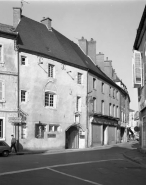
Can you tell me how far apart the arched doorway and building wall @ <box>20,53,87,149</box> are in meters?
0.79

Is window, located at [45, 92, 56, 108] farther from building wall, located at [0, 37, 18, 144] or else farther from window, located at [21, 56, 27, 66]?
building wall, located at [0, 37, 18, 144]

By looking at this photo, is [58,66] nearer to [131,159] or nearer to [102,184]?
[131,159]

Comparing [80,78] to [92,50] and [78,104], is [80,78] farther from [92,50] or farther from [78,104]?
[92,50]

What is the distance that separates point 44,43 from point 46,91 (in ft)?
18.3

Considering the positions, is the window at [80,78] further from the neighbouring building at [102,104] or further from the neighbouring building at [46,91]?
the neighbouring building at [102,104]

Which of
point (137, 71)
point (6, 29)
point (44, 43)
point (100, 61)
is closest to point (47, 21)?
point (44, 43)

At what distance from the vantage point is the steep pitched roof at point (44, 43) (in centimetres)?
2797

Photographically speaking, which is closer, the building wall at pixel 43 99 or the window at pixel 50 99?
the building wall at pixel 43 99

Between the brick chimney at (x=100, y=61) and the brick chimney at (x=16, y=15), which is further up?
the brick chimney at (x=16, y=15)

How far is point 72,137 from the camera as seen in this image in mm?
32250

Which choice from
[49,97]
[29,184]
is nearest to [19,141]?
[49,97]

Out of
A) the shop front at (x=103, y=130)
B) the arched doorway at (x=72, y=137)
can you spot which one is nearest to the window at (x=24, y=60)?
the arched doorway at (x=72, y=137)

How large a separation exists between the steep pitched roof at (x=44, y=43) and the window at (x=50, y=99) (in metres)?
3.82

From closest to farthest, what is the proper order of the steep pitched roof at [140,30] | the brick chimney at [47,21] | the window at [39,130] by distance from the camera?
the steep pitched roof at [140,30] → the window at [39,130] → the brick chimney at [47,21]
